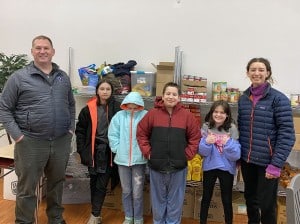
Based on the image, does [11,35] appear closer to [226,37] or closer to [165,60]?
[165,60]

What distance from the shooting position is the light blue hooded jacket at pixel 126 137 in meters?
2.73

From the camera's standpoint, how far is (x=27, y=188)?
2455 millimetres

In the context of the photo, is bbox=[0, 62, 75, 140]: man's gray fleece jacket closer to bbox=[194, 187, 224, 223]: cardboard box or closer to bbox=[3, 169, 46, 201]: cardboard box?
bbox=[3, 169, 46, 201]: cardboard box

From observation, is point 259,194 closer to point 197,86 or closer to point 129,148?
point 129,148

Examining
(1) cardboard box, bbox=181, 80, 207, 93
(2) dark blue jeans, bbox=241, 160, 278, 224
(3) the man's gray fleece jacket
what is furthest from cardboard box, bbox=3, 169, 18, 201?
(2) dark blue jeans, bbox=241, 160, 278, 224

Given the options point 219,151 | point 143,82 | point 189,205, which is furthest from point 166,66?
point 189,205

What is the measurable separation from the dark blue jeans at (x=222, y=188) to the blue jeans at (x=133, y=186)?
0.53 m

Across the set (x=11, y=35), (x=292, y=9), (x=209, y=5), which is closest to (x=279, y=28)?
(x=292, y=9)

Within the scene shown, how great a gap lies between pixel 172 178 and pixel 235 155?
53cm

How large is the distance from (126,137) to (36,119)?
0.74m

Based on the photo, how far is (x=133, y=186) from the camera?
9.18 ft

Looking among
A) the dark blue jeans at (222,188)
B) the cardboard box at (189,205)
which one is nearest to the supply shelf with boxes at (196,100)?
the cardboard box at (189,205)

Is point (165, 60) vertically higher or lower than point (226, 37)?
lower

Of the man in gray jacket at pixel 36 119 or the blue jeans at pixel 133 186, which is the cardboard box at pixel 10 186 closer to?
the man in gray jacket at pixel 36 119
